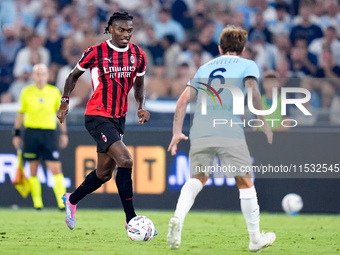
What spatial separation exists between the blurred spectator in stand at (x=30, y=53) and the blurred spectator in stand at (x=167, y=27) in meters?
2.33

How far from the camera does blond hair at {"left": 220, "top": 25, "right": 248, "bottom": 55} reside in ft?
20.1

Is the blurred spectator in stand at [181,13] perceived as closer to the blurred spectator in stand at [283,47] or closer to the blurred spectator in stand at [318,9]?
the blurred spectator in stand at [283,47]

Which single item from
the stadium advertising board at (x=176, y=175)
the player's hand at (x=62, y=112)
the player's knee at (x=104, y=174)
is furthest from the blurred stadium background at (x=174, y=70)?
the player's hand at (x=62, y=112)

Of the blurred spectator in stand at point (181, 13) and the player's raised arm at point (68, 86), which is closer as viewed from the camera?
the player's raised arm at point (68, 86)

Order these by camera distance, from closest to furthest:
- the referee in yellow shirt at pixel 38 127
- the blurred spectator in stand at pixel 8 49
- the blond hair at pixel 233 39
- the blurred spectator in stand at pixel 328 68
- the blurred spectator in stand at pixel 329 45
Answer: the blond hair at pixel 233 39 → the referee in yellow shirt at pixel 38 127 → the blurred spectator in stand at pixel 328 68 → the blurred spectator in stand at pixel 329 45 → the blurred spectator in stand at pixel 8 49

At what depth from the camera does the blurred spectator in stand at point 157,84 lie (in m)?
13.1

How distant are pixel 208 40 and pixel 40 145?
15.7ft

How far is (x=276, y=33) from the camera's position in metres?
14.4

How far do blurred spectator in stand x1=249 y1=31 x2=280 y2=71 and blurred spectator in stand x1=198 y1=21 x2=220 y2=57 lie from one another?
0.74m

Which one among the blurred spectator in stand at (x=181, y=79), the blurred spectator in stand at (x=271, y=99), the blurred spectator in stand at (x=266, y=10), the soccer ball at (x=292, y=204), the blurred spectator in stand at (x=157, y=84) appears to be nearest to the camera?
the soccer ball at (x=292, y=204)

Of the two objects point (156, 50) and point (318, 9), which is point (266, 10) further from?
point (156, 50)

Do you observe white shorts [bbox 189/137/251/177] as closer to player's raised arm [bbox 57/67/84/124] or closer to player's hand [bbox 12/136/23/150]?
player's raised arm [bbox 57/67/84/124]

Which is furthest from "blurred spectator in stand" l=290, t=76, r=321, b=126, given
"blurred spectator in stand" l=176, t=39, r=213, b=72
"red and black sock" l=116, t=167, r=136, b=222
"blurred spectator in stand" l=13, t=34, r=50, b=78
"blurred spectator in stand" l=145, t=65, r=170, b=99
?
"blurred spectator in stand" l=13, t=34, r=50, b=78

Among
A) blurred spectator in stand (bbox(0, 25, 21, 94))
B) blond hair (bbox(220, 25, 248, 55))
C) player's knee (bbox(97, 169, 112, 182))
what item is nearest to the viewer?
blond hair (bbox(220, 25, 248, 55))
